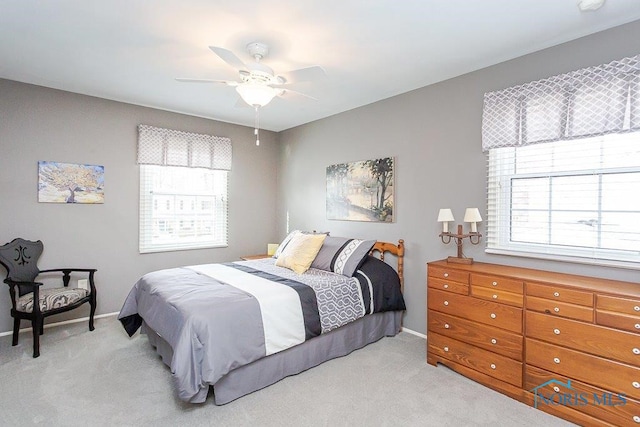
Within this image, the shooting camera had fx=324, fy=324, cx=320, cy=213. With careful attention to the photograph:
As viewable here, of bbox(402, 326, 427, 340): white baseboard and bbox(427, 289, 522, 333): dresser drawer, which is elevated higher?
bbox(427, 289, 522, 333): dresser drawer

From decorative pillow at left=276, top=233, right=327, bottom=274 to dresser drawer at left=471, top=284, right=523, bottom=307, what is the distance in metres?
1.60

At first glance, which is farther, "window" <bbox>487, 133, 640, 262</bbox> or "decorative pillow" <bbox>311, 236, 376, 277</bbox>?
"decorative pillow" <bbox>311, 236, 376, 277</bbox>

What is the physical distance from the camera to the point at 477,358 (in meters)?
2.49

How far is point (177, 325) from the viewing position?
2225 millimetres

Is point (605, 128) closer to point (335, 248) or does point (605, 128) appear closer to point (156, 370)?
point (335, 248)

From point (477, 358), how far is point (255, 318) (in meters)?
1.72

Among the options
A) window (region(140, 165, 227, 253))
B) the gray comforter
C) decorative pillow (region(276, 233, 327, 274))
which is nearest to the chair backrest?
window (region(140, 165, 227, 253))

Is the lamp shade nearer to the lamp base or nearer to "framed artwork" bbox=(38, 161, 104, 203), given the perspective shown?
the lamp base

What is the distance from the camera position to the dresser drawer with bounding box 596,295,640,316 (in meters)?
1.80

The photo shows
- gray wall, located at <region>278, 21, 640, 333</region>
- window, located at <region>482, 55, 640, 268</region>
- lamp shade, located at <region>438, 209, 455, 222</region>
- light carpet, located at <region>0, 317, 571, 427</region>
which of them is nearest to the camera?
light carpet, located at <region>0, 317, 571, 427</region>

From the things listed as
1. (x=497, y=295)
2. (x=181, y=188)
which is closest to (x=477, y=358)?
(x=497, y=295)

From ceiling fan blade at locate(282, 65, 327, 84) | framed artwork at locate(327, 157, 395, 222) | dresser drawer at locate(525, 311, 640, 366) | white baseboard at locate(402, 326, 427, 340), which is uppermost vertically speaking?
ceiling fan blade at locate(282, 65, 327, 84)

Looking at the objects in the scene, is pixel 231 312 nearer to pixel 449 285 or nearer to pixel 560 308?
pixel 449 285

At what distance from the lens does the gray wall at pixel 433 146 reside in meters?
2.42
